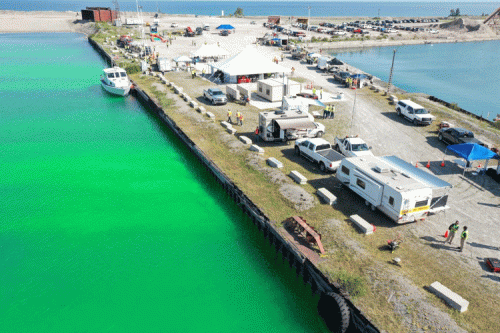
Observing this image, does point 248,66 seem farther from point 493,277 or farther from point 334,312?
point 334,312

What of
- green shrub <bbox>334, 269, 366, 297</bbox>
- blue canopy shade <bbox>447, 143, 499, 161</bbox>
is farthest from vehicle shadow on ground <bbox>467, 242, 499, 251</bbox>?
blue canopy shade <bbox>447, 143, 499, 161</bbox>

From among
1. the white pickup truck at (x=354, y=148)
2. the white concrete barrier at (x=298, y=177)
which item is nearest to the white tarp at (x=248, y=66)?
the white pickup truck at (x=354, y=148)

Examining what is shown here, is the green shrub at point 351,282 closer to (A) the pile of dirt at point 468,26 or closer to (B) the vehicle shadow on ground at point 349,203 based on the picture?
(B) the vehicle shadow on ground at point 349,203

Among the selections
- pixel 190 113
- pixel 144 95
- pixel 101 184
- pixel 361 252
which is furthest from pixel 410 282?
pixel 144 95

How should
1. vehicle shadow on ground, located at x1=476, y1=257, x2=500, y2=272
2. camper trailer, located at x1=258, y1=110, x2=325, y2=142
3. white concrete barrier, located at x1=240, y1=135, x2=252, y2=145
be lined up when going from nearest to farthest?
vehicle shadow on ground, located at x1=476, y1=257, x2=500, y2=272, camper trailer, located at x1=258, y1=110, x2=325, y2=142, white concrete barrier, located at x1=240, y1=135, x2=252, y2=145

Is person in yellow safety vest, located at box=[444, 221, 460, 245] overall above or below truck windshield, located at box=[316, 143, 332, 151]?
below

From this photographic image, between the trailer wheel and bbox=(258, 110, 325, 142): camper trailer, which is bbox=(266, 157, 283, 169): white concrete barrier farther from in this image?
the trailer wheel
